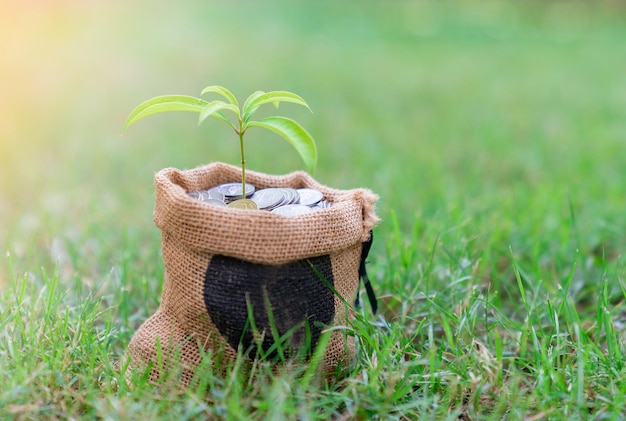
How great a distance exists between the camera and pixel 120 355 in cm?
190

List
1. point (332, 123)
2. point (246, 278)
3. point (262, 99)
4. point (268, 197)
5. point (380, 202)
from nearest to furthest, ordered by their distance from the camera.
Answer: point (246, 278) → point (262, 99) → point (268, 197) → point (380, 202) → point (332, 123)

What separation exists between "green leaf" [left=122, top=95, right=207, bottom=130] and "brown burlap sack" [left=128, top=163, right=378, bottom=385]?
0.17 meters

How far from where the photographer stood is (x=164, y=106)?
1.67 meters

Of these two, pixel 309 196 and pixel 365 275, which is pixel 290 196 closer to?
pixel 309 196

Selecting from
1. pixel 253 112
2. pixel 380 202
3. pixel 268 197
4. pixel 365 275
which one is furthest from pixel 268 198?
pixel 380 202

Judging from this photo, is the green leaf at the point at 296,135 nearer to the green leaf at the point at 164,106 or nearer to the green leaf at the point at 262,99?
the green leaf at the point at 262,99

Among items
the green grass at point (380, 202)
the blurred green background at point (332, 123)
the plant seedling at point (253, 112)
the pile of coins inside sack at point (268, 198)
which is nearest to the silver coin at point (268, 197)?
the pile of coins inside sack at point (268, 198)

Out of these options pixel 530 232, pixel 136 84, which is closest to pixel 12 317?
pixel 530 232

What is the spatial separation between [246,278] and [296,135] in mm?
401

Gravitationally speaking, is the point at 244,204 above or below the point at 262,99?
below

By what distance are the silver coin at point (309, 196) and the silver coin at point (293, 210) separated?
0.07 meters

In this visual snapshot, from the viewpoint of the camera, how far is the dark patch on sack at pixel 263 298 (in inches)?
64.2

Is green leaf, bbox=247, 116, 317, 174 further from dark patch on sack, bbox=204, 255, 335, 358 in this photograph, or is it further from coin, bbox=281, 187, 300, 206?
dark patch on sack, bbox=204, 255, 335, 358

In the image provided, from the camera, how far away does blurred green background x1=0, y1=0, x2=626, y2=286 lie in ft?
9.68
